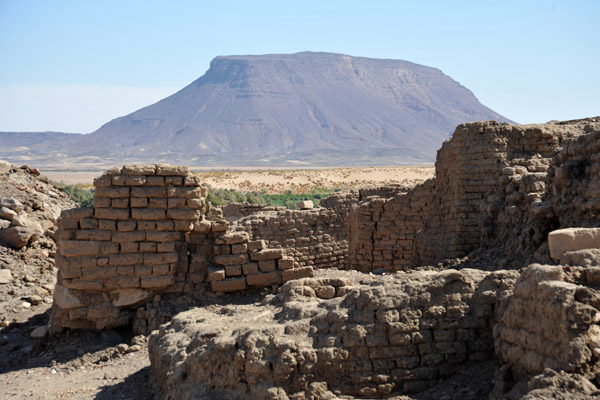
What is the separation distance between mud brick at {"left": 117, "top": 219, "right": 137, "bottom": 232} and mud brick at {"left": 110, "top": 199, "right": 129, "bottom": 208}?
216 mm

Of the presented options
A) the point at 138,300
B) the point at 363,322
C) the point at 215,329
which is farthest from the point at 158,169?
the point at 363,322

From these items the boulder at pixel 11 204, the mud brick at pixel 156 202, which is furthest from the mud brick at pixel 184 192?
the boulder at pixel 11 204

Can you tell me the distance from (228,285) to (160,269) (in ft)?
2.97

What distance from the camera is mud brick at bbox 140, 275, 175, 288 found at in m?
8.95

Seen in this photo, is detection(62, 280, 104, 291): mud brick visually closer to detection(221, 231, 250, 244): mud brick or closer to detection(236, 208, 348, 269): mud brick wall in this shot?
detection(221, 231, 250, 244): mud brick

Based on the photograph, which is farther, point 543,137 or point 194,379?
point 543,137

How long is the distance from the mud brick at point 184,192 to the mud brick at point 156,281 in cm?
107

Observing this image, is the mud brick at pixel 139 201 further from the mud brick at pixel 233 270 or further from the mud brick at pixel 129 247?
the mud brick at pixel 233 270

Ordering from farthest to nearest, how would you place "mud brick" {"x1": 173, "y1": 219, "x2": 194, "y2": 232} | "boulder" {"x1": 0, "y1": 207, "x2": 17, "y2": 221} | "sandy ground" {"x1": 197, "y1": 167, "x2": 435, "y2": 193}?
"sandy ground" {"x1": 197, "y1": 167, "x2": 435, "y2": 193}, "boulder" {"x1": 0, "y1": 207, "x2": 17, "y2": 221}, "mud brick" {"x1": 173, "y1": 219, "x2": 194, "y2": 232}

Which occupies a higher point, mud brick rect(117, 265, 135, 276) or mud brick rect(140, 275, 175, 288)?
mud brick rect(117, 265, 135, 276)

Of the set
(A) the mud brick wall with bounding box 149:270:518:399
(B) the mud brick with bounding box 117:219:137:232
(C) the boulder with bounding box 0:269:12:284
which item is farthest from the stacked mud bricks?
(C) the boulder with bounding box 0:269:12:284

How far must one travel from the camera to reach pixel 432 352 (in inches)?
218

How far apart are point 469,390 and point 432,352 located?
0.45 m

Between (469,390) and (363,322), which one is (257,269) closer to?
(363,322)
